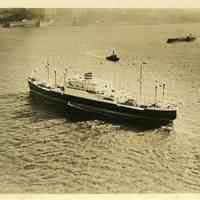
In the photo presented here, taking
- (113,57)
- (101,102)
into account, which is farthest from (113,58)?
(101,102)

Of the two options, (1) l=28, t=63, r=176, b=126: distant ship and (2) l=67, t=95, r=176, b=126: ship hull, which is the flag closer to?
(1) l=28, t=63, r=176, b=126: distant ship

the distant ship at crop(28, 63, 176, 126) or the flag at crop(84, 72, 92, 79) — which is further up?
the flag at crop(84, 72, 92, 79)

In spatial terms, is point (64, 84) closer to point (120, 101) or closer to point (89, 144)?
point (120, 101)

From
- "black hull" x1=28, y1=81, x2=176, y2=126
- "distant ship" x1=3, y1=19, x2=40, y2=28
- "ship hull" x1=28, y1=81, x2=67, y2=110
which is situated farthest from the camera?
"ship hull" x1=28, y1=81, x2=67, y2=110

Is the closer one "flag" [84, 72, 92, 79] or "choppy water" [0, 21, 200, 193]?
"choppy water" [0, 21, 200, 193]

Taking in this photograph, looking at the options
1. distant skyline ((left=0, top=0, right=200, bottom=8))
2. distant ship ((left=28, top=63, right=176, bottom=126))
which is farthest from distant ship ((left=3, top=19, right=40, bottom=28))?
distant ship ((left=28, top=63, right=176, bottom=126))
